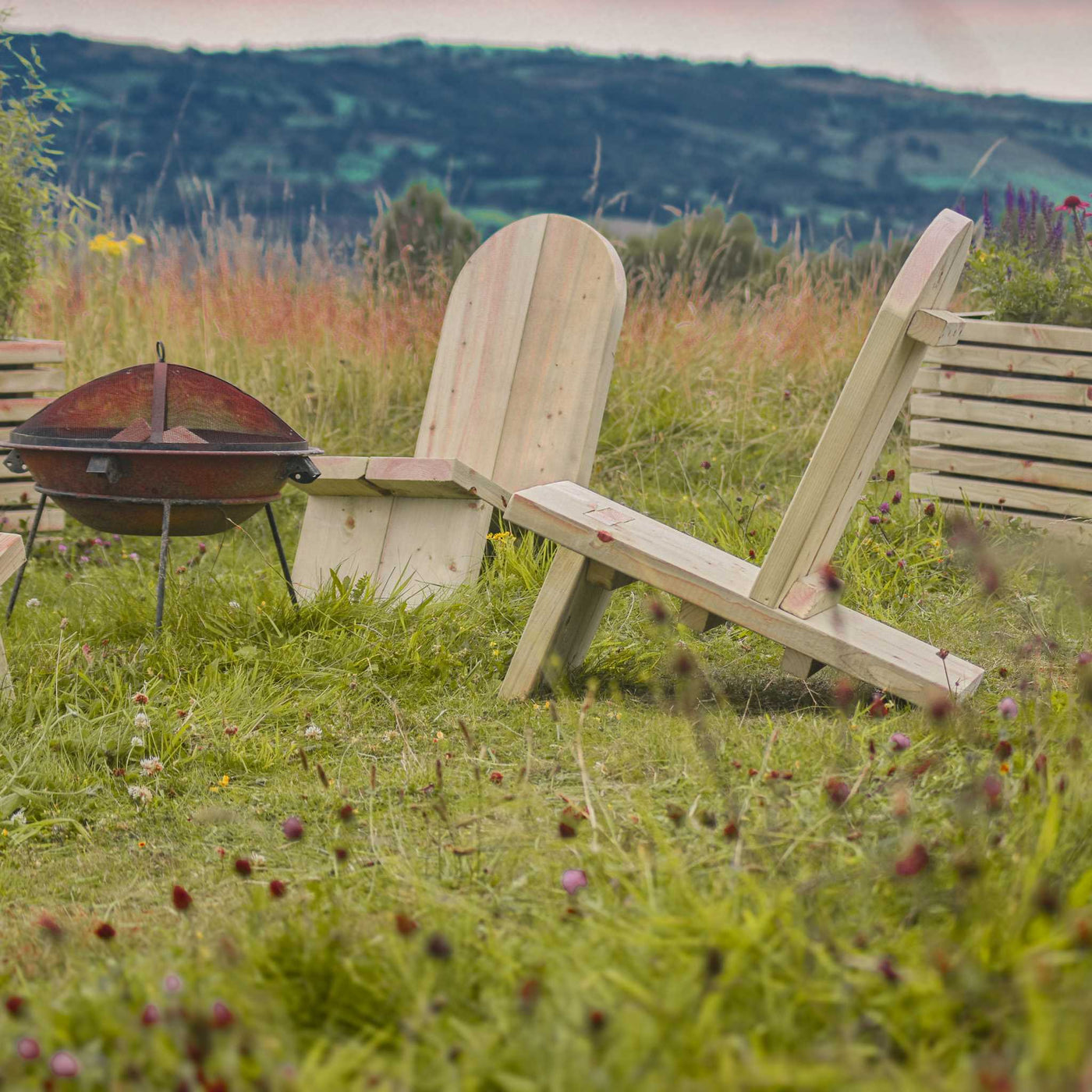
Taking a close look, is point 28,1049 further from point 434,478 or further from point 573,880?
point 434,478

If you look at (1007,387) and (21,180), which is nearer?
(1007,387)

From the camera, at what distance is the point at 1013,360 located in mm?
4441

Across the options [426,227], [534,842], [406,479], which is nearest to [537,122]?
[426,227]

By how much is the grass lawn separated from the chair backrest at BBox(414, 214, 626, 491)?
1.54ft

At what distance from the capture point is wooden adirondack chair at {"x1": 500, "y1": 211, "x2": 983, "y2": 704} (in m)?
2.31

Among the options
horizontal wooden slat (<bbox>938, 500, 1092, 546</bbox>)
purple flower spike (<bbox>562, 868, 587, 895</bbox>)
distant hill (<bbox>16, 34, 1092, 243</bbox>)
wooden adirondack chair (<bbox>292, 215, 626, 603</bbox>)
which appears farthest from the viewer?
distant hill (<bbox>16, 34, 1092, 243</bbox>)

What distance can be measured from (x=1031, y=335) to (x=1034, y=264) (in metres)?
0.54

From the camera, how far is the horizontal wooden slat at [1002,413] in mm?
4348

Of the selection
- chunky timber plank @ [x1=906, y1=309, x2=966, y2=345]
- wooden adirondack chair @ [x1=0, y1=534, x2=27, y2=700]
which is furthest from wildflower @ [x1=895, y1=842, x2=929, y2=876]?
wooden adirondack chair @ [x1=0, y1=534, x2=27, y2=700]

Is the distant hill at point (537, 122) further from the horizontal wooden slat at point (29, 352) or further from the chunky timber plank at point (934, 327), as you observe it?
the chunky timber plank at point (934, 327)

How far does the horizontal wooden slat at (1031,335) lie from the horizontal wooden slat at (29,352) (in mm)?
3807

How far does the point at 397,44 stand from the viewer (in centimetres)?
2159

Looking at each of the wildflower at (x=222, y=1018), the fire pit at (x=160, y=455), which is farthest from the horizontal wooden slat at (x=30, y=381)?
the wildflower at (x=222, y=1018)

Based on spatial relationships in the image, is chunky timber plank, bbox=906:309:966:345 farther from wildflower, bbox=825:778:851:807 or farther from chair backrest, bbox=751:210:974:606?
wildflower, bbox=825:778:851:807
